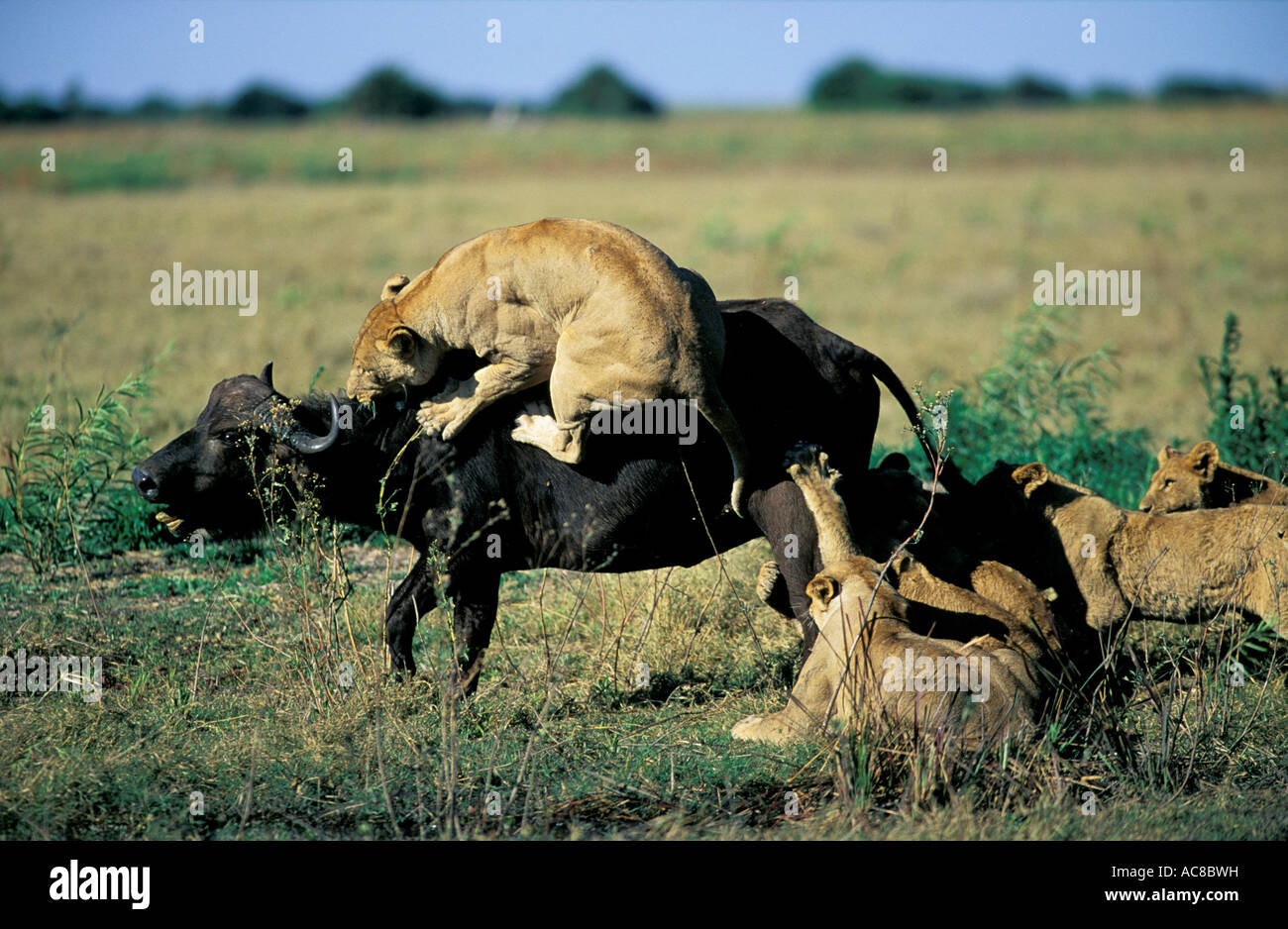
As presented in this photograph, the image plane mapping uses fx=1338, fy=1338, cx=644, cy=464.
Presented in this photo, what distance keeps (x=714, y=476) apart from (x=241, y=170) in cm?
3201

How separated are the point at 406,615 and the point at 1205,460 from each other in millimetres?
4041

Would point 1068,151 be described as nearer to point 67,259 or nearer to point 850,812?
point 67,259

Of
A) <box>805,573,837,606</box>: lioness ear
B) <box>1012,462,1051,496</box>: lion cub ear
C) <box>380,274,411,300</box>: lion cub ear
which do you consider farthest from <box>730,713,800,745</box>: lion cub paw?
<box>380,274,411,300</box>: lion cub ear

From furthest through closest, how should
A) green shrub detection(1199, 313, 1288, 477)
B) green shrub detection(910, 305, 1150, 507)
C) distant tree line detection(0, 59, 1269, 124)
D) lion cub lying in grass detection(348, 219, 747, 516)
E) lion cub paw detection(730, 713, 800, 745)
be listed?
distant tree line detection(0, 59, 1269, 124)
green shrub detection(910, 305, 1150, 507)
green shrub detection(1199, 313, 1288, 477)
lion cub paw detection(730, 713, 800, 745)
lion cub lying in grass detection(348, 219, 747, 516)

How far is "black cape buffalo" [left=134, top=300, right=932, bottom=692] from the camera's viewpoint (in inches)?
230

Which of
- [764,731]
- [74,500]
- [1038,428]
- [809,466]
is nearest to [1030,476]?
[809,466]

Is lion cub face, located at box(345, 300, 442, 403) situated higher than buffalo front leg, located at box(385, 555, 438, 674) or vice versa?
lion cub face, located at box(345, 300, 442, 403)

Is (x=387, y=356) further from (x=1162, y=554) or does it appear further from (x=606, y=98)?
(x=606, y=98)

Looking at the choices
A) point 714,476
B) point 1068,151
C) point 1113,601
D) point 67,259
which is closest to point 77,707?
point 714,476

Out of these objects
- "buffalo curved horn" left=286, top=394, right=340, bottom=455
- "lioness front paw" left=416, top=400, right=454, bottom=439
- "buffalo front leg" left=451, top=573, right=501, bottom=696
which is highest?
"lioness front paw" left=416, top=400, right=454, bottom=439

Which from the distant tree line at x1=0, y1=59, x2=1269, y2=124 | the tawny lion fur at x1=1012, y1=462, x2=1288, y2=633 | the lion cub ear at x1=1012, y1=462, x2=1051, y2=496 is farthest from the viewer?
the distant tree line at x1=0, y1=59, x2=1269, y2=124

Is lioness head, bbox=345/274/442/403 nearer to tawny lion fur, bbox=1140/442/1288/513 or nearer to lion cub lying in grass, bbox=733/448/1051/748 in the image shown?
lion cub lying in grass, bbox=733/448/1051/748

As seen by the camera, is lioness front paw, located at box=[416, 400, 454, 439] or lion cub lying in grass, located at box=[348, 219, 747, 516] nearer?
lion cub lying in grass, located at box=[348, 219, 747, 516]

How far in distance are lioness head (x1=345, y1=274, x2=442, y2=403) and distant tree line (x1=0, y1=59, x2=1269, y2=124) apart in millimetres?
48761
